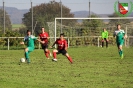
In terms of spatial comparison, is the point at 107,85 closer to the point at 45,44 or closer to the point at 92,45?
the point at 45,44

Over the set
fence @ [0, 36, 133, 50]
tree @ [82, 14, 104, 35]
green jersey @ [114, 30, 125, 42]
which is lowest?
fence @ [0, 36, 133, 50]

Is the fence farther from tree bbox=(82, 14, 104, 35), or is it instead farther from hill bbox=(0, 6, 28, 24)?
hill bbox=(0, 6, 28, 24)

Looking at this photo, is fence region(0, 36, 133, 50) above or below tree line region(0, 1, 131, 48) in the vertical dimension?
below

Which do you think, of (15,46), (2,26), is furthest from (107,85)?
(2,26)

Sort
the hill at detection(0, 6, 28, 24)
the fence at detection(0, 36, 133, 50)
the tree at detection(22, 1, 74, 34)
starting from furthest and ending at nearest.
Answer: the hill at detection(0, 6, 28, 24), the tree at detection(22, 1, 74, 34), the fence at detection(0, 36, 133, 50)

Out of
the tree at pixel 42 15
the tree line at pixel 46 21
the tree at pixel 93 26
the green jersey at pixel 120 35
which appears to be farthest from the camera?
the tree at pixel 42 15

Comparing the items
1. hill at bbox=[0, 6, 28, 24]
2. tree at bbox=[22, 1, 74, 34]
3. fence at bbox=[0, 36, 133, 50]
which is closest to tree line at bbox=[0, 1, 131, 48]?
tree at bbox=[22, 1, 74, 34]

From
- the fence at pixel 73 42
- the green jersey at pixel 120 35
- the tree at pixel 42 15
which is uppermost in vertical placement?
the tree at pixel 42 15

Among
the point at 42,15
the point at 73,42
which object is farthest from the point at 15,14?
the point at 73,42

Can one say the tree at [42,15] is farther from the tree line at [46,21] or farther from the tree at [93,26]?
the tree at [93,26]

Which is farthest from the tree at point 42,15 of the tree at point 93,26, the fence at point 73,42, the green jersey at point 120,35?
the green jersey at point 120,35

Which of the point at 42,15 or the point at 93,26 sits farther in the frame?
the point at 42,15

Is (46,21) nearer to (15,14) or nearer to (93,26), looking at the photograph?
(93,26)

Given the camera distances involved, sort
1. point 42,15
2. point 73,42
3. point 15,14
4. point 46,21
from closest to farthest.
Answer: point 73,42, point 46,21, point 42,15, point 15,14
